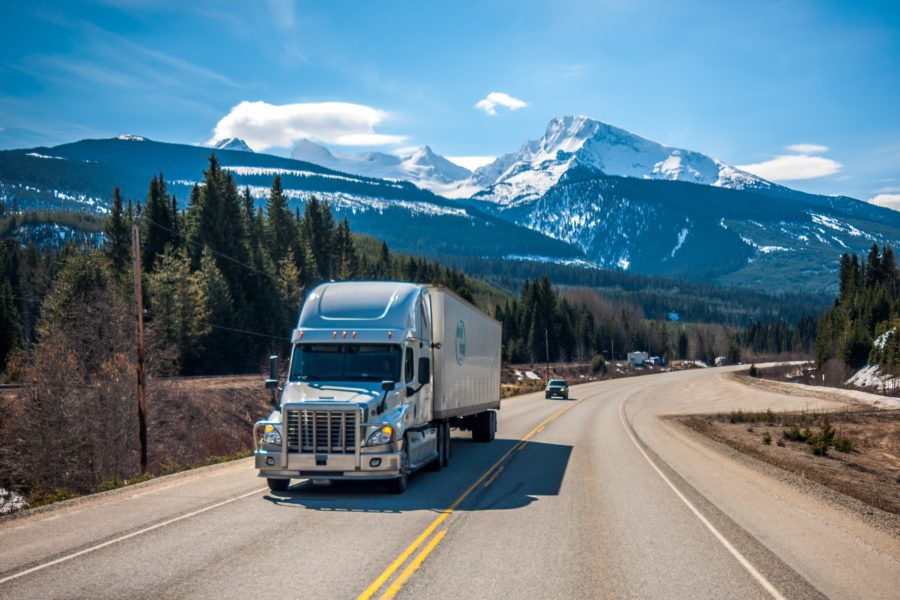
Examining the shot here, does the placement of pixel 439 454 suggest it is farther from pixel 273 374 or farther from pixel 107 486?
pixel 107 486

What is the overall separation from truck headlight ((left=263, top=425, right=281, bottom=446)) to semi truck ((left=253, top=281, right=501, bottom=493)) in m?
0.02

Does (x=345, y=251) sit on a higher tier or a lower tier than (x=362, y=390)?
higher

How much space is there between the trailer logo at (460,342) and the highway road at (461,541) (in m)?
3.48

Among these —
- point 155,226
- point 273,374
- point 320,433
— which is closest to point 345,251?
point 155,226

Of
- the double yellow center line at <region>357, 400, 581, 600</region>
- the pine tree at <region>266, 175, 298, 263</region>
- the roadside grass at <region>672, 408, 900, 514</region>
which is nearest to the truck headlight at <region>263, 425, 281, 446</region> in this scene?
the double yellow center line at <region>357, 400, 581, 600</region>

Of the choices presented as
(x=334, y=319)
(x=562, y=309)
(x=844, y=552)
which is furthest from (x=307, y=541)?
(x=562, y=309)

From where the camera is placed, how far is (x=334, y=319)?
1692cm

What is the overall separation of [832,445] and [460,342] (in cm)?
2026

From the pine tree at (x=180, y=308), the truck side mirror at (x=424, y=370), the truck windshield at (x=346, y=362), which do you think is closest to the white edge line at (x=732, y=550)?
the truck side mirror at (x=424, y=370)

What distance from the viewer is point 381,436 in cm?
1518

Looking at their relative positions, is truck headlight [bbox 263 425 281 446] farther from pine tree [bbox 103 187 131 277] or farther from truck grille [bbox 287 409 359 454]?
pine tree [bbox 103 187 131 277]

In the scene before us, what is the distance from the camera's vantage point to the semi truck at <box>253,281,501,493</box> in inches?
592

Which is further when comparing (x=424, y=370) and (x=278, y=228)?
(x=278, y=228)

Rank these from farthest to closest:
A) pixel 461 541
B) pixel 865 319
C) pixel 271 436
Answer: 1. pixel 865 319
2. pixel 271 436
3. pixel 461 541
